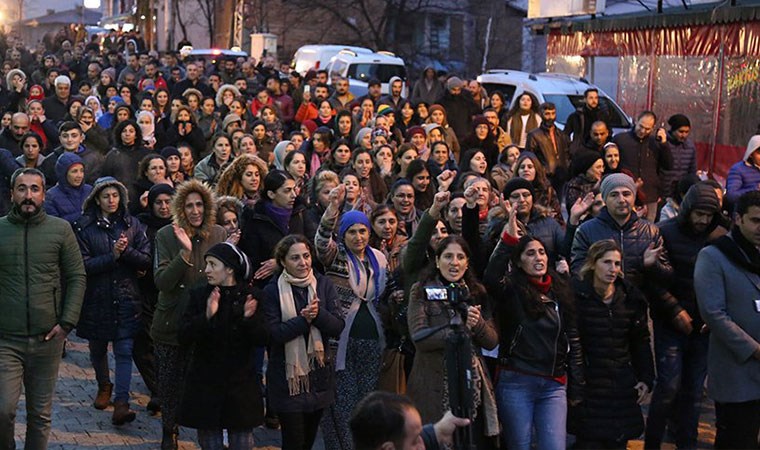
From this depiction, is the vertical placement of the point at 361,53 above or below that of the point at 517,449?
above

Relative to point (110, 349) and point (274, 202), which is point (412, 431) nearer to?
point (274, 202)

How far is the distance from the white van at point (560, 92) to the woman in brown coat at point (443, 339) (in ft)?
42.9

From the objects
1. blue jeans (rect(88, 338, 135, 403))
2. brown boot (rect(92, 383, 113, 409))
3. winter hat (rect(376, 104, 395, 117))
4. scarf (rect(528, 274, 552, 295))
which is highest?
winter hat (rect(376, 104, 395, 117))

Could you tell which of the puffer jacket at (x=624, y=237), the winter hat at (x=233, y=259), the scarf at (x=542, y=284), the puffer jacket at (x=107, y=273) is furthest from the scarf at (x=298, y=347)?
the puffer jacket at (x=107, y=273)

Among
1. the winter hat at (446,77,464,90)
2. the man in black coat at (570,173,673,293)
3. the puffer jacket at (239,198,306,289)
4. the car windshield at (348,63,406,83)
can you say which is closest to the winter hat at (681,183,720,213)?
the man in black coat at (570,173,673,293)

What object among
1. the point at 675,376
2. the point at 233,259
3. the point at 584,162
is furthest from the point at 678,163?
the point at 233,259

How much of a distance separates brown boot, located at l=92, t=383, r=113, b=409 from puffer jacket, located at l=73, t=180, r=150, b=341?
0.51 m

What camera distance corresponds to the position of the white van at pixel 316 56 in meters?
34.2

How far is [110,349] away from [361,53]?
21196 millimetres

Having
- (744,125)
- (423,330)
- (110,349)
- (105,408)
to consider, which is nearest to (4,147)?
(110,349)

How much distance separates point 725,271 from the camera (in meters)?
7.46

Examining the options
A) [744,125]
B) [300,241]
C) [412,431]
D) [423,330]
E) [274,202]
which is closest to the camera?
[412,431]

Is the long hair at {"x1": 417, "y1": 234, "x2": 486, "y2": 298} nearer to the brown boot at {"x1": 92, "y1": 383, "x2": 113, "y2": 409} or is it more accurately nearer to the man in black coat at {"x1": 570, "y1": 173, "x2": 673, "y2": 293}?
the man in black coat at {"x1": 570, "y1": 173, "x2": 673, "y2": 293}

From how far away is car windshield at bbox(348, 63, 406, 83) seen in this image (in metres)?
30.7
